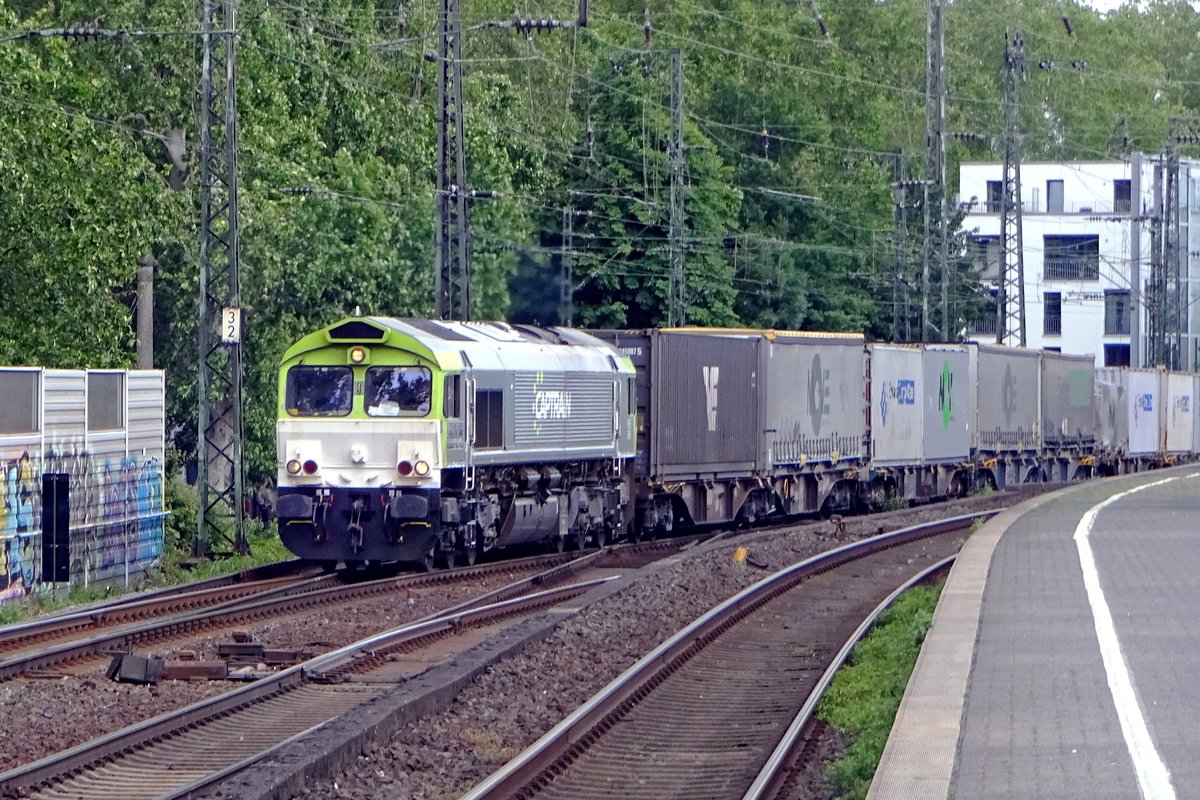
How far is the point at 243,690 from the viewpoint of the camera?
12.3 m

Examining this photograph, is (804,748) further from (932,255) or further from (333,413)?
(932,255)

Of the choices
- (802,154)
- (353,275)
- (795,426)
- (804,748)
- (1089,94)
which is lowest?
(804,748)

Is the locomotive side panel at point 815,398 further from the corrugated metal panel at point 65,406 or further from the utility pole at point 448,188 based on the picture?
the corrugated metal panel at point 65,406

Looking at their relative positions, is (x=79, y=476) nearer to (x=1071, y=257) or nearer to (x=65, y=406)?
(x=65, y=406)

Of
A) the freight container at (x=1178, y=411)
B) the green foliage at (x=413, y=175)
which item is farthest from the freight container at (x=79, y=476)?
the freight container at (x=1178, y=411)

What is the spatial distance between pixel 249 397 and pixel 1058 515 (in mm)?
14915

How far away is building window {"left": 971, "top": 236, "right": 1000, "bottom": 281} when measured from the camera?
227ft

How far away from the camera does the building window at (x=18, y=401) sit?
19062mm

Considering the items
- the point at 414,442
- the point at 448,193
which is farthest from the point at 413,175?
the point at 414,442

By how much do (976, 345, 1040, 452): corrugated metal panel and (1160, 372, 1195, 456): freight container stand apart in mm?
15695

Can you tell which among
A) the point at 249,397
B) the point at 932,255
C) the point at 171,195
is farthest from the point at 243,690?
the point at 932,255

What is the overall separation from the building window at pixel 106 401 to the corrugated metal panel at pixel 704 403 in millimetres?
8478

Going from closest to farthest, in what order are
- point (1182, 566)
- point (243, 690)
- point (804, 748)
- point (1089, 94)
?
point (804, 748) → point (243, 690) → point (1182, 566) → point (1089, 94)

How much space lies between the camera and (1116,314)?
8212cm
